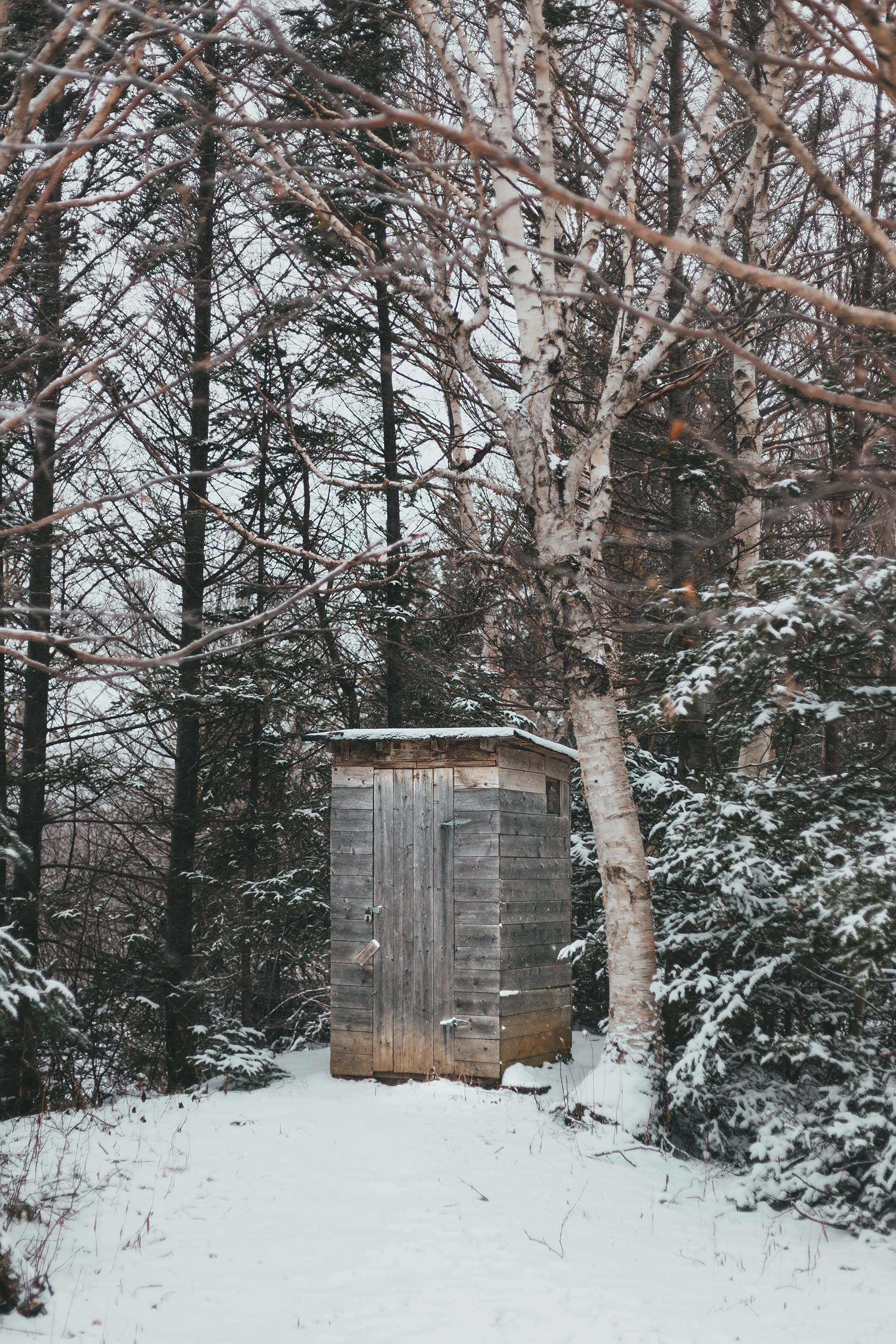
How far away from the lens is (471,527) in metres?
10.8

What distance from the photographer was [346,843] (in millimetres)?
8023

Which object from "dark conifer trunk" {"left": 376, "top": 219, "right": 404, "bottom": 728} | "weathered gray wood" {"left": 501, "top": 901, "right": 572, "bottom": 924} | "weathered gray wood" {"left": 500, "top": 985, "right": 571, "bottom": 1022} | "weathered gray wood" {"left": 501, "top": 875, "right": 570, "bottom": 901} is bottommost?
"weathered gray wood" {"left": 500, "top": 985, "right": 571, "bottom": 1022}

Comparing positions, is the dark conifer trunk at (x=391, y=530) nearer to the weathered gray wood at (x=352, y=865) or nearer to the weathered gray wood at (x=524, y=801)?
the weathered gray wood at (x=524, y=801)

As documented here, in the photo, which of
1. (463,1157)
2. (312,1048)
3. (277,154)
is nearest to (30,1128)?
(463,1157)

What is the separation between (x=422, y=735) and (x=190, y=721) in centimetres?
256

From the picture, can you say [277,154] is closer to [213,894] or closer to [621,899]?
[621,899]

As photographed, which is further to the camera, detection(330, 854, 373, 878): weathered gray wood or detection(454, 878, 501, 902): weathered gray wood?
detection(330, 854, 373, 878): weathered gray wood

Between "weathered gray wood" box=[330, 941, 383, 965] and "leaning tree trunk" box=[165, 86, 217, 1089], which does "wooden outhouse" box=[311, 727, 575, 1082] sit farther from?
"leaning tree trunk" box=[165, 86, 217, 1089]

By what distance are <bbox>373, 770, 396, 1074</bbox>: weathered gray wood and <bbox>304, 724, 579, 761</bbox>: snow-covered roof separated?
0.31 m

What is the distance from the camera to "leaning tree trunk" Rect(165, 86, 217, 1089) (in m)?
8.62

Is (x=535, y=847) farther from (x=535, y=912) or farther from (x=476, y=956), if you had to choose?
(x=476, y=956)

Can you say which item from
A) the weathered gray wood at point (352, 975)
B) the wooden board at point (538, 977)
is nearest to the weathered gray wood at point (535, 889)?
the wooden board at point (538, 977)

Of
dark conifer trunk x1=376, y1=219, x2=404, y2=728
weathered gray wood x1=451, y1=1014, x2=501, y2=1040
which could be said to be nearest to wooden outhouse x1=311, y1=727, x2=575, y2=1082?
weathered gray wood x1=451, y1=1014, x2=501, y2=1040

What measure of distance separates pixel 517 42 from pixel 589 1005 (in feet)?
26.7
